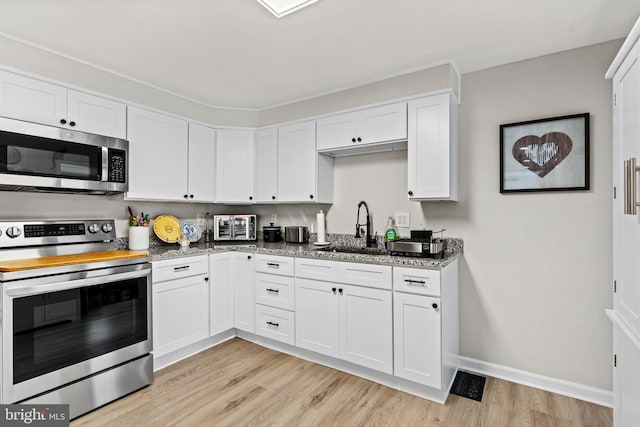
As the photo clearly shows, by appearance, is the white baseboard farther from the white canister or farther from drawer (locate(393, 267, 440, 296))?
the white canister

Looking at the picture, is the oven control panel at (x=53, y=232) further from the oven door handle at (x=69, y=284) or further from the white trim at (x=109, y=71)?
the white trim at (x=109, y=71)

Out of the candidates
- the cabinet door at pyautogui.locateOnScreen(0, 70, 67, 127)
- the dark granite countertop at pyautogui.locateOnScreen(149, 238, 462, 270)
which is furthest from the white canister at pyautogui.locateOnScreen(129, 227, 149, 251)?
the cabinet door at pyautogui.locateOnScreen(0, 70, 67, 127)

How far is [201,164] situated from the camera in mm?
3330

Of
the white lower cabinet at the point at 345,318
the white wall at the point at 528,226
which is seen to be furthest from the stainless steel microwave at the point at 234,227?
the white lower cabinet at the point at 345,318

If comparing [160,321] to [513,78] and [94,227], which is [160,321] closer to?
[94,227]

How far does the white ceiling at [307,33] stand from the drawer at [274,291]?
1759 mm

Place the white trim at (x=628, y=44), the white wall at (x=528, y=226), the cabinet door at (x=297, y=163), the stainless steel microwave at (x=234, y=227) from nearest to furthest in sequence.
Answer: the white trim at (x=628, y=44) → the white wall at (x=528, y=226) → the cabinet door at (x=297, y=163) → the stainless steel microwave at (x=234, y=227)

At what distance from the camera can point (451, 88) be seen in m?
2.48

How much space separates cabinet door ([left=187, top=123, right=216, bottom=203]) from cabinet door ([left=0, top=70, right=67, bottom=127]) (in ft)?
3.49

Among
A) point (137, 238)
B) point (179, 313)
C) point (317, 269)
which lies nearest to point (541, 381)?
point (317, 269)

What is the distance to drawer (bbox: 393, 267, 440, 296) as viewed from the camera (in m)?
2.18

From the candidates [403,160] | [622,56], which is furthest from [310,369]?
[622,56]

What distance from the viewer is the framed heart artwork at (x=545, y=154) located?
2268 mm

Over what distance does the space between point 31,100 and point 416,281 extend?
9.41 ft
